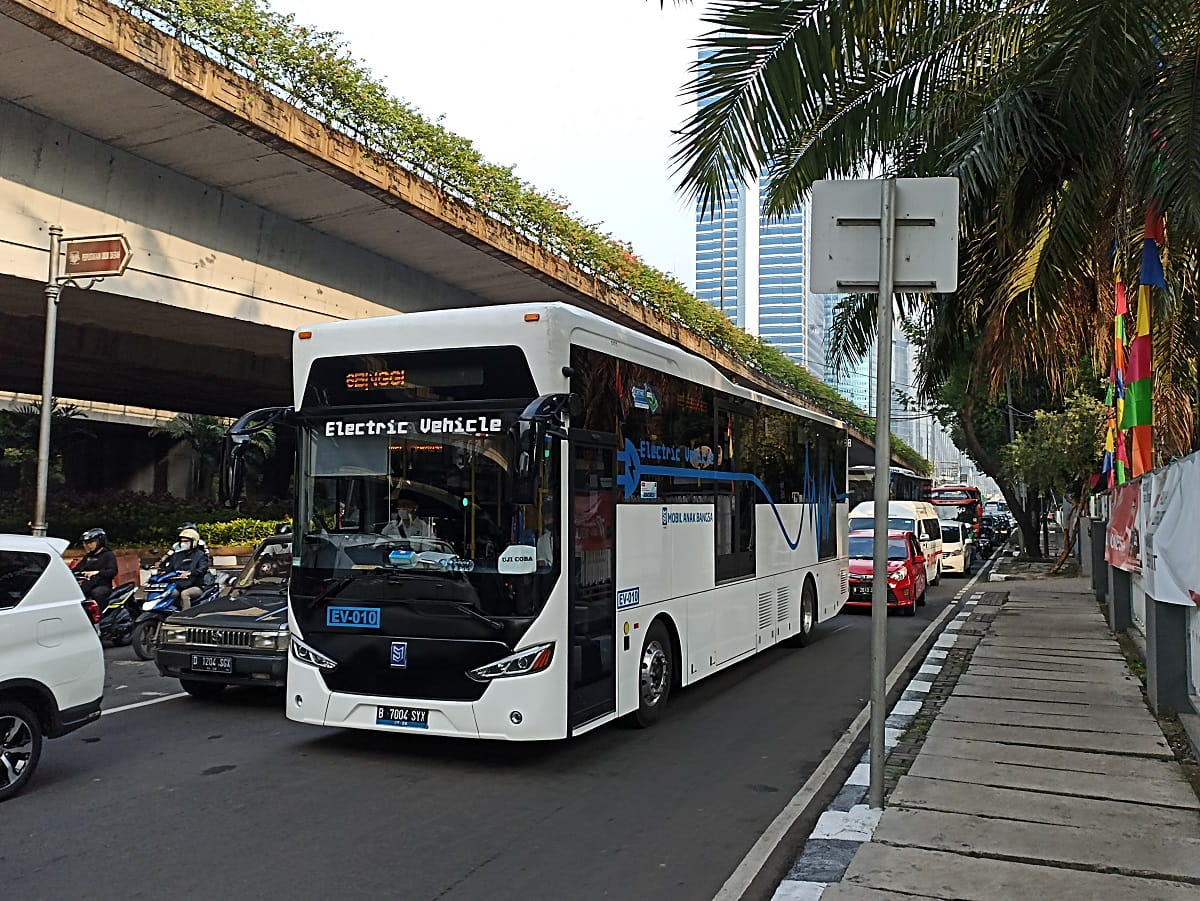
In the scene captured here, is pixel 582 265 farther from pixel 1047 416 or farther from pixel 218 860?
pixel 218 860

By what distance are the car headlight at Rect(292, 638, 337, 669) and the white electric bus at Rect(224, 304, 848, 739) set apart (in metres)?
0.02

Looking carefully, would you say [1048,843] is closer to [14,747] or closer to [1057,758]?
[1057,758]

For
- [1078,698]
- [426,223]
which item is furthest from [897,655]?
[426,223]

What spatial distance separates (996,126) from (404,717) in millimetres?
6692

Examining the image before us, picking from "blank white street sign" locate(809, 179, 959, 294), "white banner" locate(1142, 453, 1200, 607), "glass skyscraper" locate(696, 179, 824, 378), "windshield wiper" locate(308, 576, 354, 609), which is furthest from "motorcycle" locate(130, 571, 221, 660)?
"glass skyscraper" locate(696, 179, 824, 378)

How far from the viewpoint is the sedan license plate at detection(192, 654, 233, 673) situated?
30.8 ft

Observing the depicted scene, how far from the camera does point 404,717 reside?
748 centimetres

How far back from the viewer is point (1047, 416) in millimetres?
28469

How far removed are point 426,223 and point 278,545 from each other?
8047mm

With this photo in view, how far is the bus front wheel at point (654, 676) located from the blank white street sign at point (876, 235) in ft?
12.2

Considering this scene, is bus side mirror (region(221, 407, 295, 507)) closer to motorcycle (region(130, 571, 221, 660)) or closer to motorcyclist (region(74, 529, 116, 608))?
motorcycle (region(130, 571, 221, 660))

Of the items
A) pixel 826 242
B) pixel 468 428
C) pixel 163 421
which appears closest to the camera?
pixel 826 242

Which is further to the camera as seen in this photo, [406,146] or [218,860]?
[406,146]

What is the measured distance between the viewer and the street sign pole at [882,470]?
615cm
